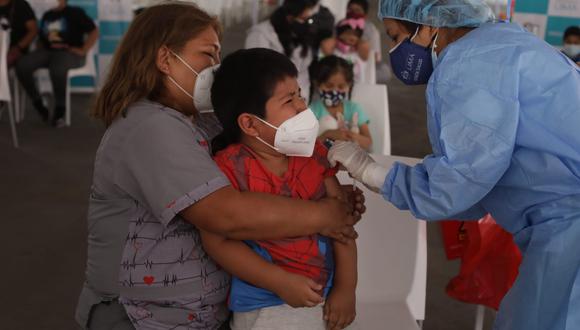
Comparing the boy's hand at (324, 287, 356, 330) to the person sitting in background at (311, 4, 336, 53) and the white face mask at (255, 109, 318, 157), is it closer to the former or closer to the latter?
the white face mask at (255, 109, 318, 157)

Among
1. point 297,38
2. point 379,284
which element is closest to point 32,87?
point 297,38

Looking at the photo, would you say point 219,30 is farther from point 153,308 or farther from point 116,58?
point 153,308

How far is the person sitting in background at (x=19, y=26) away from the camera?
5.75 metres

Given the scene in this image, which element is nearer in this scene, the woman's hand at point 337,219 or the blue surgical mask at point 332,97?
the woman's hand at point 337,219

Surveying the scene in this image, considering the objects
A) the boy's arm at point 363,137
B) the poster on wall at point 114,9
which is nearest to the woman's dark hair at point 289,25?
the boy's arm at point 363,137

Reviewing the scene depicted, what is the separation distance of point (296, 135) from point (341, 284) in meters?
0.32

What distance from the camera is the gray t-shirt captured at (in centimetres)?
132

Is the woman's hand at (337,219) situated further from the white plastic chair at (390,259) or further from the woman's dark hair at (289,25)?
A: the woman's dark hair at (289,25)

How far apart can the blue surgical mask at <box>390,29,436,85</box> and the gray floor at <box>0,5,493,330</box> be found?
154 centimetres

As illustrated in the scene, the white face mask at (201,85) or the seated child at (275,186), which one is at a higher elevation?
the white face mask at (201,85)

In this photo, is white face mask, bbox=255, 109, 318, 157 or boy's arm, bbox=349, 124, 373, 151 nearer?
white face mask, bbox=255, 109, 318, 157

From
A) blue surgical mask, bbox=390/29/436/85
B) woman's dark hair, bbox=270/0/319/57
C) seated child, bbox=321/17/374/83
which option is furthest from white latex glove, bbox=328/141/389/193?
seated child, bbox=321/17/374/83

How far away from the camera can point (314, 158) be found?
1.56 meters

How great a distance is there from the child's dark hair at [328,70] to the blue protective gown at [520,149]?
194 cm
